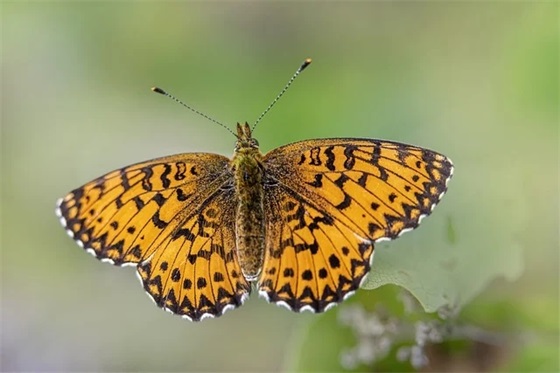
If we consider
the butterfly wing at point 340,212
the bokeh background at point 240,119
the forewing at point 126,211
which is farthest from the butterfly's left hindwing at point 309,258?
the bokeh background at point 240,119

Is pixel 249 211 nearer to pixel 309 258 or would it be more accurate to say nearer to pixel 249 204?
pixel 249 204

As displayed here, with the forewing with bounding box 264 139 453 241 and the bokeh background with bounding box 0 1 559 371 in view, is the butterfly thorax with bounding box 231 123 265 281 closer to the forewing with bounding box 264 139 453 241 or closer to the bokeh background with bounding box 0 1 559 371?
the forewing with bounding box 264 139 453 241

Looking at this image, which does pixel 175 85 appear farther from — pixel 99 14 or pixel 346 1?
pixel 346 1

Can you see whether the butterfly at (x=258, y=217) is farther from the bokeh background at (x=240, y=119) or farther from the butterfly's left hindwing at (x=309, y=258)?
the bokeh background at (x=240, y=119)

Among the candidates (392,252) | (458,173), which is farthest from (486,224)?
(392,252)

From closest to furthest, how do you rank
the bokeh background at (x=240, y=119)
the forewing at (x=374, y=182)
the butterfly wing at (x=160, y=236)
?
the forewing at (x=374, y=182) → the butterfly wing at (x=160, y=236) → the bokeh background at (x=240, y=119)

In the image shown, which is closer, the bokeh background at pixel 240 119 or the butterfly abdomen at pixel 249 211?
the butterfly abdomen at pixel 249 211

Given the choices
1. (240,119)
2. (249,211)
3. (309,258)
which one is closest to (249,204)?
(249,211)
